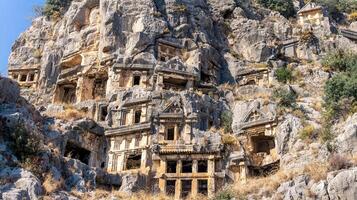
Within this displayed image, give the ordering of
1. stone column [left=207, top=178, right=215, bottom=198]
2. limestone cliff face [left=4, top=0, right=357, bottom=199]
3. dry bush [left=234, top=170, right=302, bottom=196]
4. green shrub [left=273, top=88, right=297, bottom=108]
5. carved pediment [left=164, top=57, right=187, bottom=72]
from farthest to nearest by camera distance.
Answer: carved pediment [left=164, top=57, right=187, bottom=72], green shrub [left=273, top=88, right=297, bottom=108], stone column [left=207, top=178, right=215, bottom=198], limestone cliff face [left=4, top=0, right=357, bottom=199], dry bush [left=234, top=170, right=302, bottom=196]

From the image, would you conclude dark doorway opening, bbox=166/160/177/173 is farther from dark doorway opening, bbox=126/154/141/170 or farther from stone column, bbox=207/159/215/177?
stone column, bbox=207/159/215/177

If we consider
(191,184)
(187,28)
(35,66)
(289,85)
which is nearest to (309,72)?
(289,85)

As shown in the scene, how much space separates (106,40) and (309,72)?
19953mm

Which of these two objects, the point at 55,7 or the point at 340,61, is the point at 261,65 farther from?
the point at 55,7

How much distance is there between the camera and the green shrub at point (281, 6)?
2650 inches

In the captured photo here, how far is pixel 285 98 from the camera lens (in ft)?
135

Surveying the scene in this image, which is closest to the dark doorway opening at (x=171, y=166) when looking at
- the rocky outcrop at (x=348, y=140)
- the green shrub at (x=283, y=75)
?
the rocky outcrop at (x=348, y=140)

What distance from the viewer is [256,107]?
136ft

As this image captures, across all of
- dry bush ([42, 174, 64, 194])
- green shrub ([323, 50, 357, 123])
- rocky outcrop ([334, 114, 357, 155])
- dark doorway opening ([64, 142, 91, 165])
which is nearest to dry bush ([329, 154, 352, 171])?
rocky outcrop ([334, 114, 357, 155])

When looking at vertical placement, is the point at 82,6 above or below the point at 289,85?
above

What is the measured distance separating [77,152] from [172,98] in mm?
9014

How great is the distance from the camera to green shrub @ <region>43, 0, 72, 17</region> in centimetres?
6281

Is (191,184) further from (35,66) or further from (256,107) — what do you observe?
(35,66)

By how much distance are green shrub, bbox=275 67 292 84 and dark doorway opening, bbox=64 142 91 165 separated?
1961 centimetres
